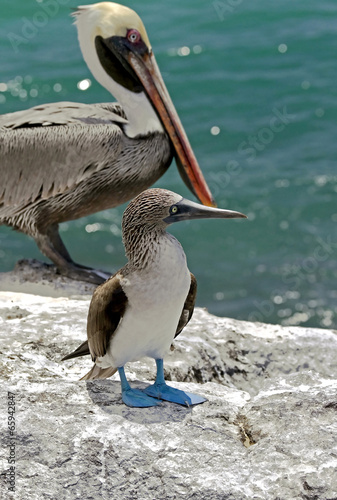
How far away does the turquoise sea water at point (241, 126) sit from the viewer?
403 inches

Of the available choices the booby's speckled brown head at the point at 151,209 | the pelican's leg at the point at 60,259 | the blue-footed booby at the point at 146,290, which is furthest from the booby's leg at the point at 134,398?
the pelican's leg at the point at 60,259

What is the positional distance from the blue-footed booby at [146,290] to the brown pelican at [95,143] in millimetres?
3016

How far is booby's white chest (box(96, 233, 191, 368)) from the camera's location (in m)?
3.51

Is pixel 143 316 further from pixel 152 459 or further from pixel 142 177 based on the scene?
pixel 142 177

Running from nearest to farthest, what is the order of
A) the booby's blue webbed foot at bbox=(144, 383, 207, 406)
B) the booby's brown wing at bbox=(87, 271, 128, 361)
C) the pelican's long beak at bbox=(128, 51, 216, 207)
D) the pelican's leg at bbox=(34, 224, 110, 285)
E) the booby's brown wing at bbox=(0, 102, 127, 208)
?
the booby's brown wing at bbox=(87, 271, 128, 361), the booby's blue webbed foot at bbox=(144, 383, 207, 406), the booby's brown wing at bbox=(0, 102, 127, 208), the pelican's long beak at bbox=(128, 51, 216, 207), the pelican's leg at bbox=(34, 224, 110, 285)

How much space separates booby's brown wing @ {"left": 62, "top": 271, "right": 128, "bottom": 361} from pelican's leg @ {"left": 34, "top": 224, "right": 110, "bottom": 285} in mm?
3320

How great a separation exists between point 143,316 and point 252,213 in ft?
25.9

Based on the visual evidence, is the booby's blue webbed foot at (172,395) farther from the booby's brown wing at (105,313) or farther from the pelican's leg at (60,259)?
the pelican's leg at (60,259)

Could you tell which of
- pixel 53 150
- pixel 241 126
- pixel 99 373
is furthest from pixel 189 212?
pixel 241 126

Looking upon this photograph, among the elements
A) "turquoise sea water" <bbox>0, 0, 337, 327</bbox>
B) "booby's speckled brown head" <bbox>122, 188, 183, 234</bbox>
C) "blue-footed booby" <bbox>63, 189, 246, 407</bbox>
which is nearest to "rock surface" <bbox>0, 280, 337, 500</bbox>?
"blue-footed booby" <bbox>63, 189, 246, 407</bbox>

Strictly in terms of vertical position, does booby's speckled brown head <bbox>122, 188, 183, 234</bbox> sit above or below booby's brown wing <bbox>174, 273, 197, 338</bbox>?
above

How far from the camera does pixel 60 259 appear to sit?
7160mm

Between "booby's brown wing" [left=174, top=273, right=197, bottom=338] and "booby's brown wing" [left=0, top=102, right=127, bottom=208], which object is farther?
"booby's brown wing" [left=0, top=102, right=127, bottom=208]

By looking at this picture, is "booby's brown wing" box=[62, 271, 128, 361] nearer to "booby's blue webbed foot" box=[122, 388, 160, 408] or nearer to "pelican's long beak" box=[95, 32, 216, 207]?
"booby's blue webbed foot" box=[122, 388, 160, 408]
